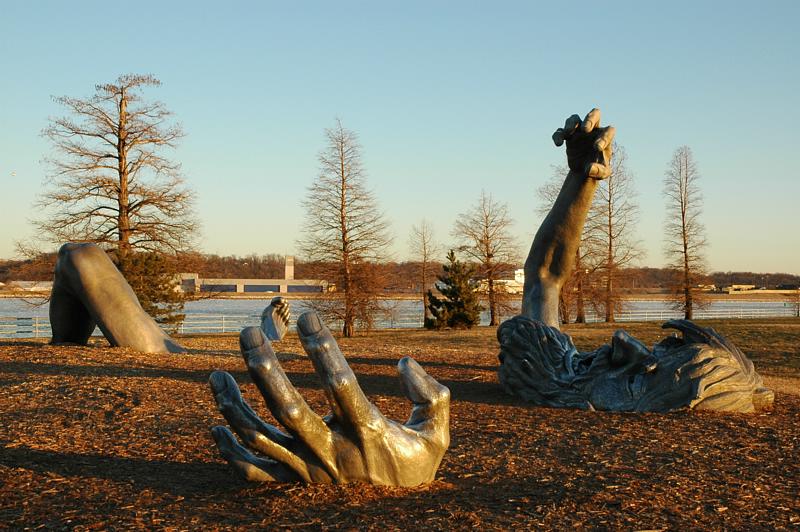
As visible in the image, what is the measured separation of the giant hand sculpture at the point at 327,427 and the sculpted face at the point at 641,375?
3706mm

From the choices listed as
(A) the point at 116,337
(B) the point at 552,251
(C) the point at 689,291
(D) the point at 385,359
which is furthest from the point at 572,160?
(C) the point at 689,291

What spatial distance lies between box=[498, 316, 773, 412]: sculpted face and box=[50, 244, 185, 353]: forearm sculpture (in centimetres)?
663

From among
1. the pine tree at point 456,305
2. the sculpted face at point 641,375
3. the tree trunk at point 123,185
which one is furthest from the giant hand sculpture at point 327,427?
the pine tree at point 456,305

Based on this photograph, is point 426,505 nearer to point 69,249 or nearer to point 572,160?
point 572,160

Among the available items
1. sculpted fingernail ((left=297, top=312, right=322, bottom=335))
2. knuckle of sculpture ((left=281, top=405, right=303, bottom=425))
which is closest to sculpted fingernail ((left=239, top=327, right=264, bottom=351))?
sculpted fingernail ((left=297, top=312, right=322, bottom=335))


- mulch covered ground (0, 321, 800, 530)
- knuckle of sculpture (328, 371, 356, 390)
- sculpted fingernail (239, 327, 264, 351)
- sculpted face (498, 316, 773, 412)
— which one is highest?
sculpted fingernail (239, 327, 264, 351)

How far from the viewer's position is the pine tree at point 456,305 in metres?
31.7

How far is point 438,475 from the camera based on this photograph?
5199mm

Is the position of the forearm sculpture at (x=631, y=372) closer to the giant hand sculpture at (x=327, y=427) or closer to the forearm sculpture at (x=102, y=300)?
the giant hand sculpture at (x=327, y=427)

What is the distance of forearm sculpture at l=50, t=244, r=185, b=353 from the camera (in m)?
12.2

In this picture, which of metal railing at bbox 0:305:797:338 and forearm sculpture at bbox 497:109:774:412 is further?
metal railing at bbox 0:305:797:338

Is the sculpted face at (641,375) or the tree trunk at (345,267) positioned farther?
the tree trunk at (345,267)

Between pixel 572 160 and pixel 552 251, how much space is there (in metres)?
1.29

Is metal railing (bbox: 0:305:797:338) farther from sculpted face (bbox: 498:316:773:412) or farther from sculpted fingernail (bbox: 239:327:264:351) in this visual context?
sculpted fingernail (bbox: 239:327:264:351)
